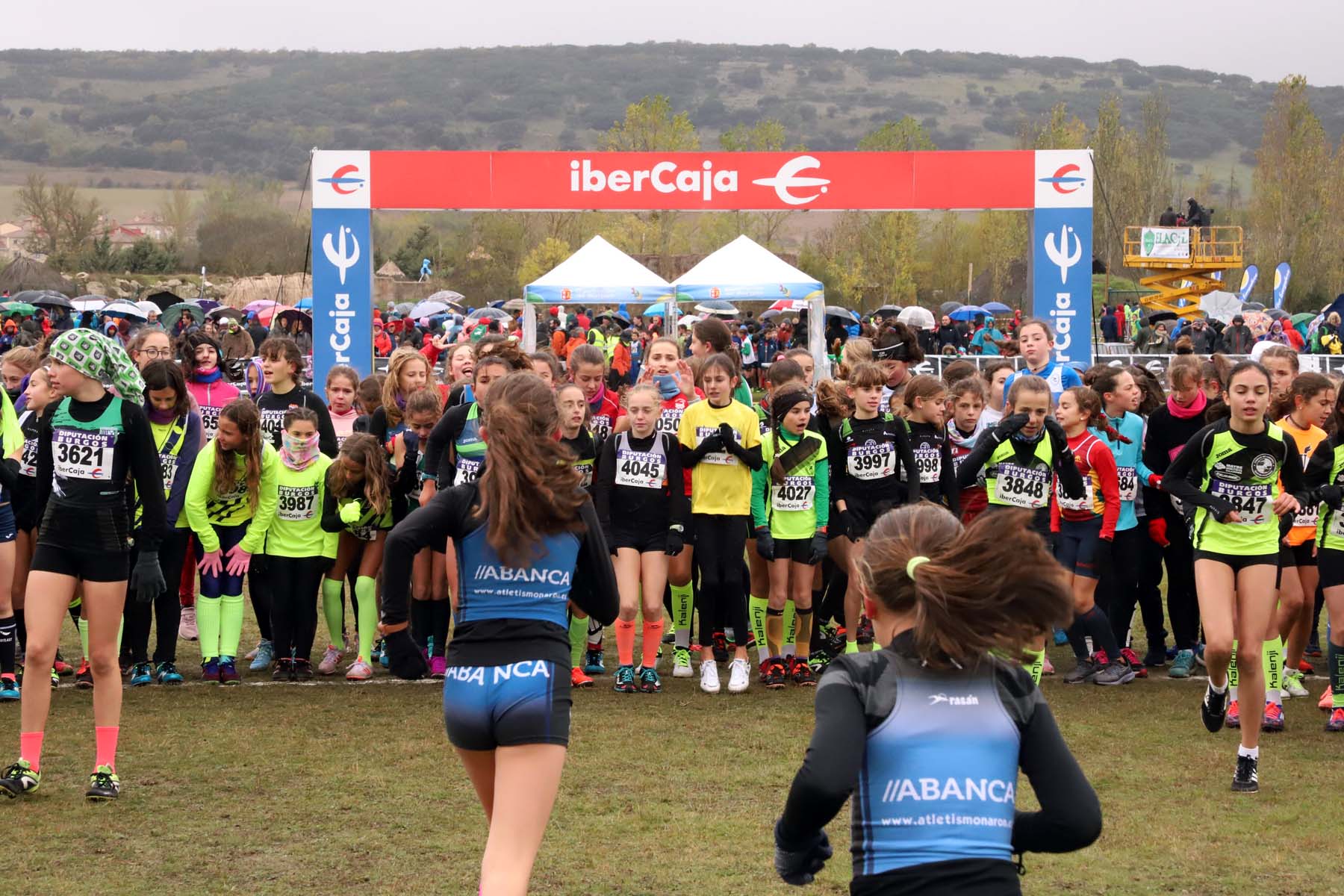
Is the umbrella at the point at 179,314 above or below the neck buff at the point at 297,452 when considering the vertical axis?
above

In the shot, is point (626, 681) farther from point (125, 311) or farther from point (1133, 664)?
point (125, 311)

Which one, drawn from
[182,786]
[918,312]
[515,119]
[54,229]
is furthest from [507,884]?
[515,119]

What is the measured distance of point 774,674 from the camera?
8.35m

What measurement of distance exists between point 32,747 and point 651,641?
333 centimetres

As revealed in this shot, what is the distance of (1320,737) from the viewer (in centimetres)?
716

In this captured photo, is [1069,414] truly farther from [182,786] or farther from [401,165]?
[401,165]

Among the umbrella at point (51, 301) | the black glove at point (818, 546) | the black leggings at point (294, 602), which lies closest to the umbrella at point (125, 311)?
the umbrella at point (51, 301)

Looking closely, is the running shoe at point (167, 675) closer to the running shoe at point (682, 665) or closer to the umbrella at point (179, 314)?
the running shoe at point (682, 665)

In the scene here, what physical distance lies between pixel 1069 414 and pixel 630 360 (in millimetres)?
18701

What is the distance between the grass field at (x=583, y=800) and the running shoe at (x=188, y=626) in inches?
71.2

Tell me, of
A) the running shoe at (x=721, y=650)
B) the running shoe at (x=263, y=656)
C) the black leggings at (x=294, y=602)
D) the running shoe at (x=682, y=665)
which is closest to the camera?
the black leggings at (x=294, y=602)

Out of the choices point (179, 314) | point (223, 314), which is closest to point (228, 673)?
point (223, 314)

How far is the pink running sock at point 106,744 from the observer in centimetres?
593

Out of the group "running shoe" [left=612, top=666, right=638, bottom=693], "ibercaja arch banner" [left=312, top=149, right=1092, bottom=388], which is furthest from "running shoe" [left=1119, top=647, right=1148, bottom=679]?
"ibercaja arch banner" [left=312, top=149, right=1092, bottom=388]
